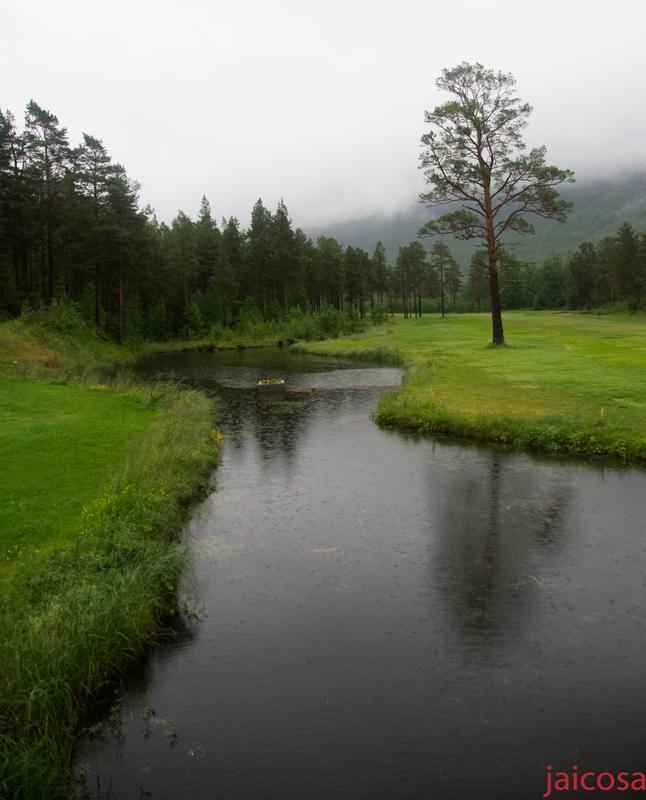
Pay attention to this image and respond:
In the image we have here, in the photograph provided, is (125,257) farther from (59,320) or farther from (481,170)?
(481,170)

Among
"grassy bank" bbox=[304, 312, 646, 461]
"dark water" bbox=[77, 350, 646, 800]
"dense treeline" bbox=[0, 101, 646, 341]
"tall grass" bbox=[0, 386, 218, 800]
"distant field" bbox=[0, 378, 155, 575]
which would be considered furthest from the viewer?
"dense treeline" bbox=[0, 101, 646, 341]

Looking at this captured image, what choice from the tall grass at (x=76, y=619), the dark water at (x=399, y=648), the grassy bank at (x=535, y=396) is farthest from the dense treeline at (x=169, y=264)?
the tall grass at (x=76, y=619)

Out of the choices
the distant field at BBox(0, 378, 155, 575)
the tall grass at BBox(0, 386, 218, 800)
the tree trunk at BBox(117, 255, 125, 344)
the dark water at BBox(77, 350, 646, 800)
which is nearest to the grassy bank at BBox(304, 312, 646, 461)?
the dark water at BBox(77, 350, 646, 800)

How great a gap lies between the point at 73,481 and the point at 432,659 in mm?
11808

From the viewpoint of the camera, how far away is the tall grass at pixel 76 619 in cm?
772

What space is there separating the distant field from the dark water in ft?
11.8

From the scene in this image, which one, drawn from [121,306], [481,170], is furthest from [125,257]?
[481,170]

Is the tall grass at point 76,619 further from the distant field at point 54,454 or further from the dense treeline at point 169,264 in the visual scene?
the dense treeline at point 169,264

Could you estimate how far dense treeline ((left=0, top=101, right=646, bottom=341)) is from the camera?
59.3 metres

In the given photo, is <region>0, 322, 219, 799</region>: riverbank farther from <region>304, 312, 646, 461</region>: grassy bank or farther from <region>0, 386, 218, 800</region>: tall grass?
<region>304, 312, 646, 461</region>: grassy bank

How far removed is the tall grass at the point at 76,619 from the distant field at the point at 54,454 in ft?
2.77

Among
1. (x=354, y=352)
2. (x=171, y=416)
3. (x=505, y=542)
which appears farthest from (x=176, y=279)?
(x=505, y=542)

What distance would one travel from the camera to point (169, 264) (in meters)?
86.4

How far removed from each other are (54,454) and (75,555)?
8521 millimetres
